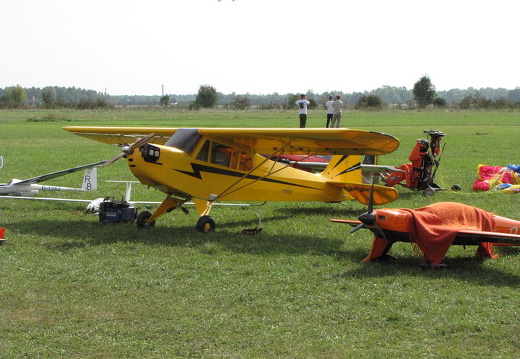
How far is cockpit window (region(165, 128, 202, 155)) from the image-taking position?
437 inches

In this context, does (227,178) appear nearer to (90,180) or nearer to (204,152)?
(204,152)

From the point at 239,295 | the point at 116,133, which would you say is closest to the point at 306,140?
the point at 239,295

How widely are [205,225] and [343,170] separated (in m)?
3.68

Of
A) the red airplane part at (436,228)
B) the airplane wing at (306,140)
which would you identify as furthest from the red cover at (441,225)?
the airplane wing at (306,140)

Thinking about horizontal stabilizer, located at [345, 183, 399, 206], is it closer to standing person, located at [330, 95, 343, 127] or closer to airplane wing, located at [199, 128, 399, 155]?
airplane wing, located at [199, 128, 399, 155]

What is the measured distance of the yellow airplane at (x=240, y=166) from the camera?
34.1 ft

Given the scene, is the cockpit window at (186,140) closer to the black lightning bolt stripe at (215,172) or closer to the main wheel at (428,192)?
the black lightning bolt stripe at (215,172)

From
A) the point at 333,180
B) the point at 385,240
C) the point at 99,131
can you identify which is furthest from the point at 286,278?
the point at 99,131

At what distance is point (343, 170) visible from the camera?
13156 mm

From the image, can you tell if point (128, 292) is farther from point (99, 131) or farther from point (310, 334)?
point (99, 131)

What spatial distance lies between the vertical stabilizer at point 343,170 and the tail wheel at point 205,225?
117 inches

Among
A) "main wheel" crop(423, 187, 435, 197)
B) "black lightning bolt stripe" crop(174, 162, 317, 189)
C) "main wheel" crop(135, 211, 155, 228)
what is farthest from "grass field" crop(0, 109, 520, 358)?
"main wheel" crop(423, 187, 435, 197)

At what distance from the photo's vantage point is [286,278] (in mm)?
8070

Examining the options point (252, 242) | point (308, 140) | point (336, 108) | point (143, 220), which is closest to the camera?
point (252, 242)
